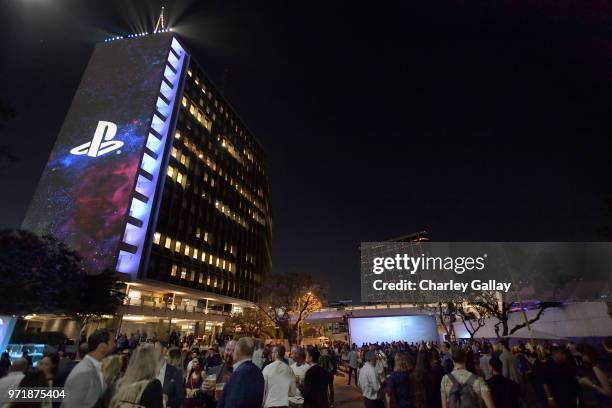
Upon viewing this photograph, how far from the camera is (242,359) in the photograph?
4000mm

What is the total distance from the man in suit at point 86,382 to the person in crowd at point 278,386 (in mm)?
2273

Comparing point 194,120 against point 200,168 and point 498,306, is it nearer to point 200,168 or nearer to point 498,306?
point 200,168

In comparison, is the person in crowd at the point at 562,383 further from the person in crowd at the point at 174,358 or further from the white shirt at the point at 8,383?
the white shirt at the point at 8,383

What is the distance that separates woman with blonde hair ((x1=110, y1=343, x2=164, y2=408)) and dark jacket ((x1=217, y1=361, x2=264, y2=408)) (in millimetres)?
775

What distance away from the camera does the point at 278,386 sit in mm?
4883

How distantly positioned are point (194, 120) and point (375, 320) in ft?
162

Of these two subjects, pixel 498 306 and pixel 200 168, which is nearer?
pixel 498 306

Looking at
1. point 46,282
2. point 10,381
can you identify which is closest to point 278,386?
point 10,381

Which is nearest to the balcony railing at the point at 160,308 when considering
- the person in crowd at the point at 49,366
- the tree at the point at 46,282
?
the tree at the point at 46,282

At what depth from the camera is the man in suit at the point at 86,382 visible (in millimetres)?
3764

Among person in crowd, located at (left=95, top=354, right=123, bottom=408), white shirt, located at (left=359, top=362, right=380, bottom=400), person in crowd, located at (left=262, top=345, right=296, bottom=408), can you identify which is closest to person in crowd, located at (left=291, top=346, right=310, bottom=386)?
white shirt, located at (left=359, top=362, right=380, bottom=400)

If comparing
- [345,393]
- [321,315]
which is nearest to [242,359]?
[345,393]

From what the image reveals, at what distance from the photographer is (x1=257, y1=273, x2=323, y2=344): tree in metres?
42.2

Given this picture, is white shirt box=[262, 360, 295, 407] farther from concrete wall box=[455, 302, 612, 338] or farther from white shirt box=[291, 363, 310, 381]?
concrete wall box=[455, 302, 612, 338]
